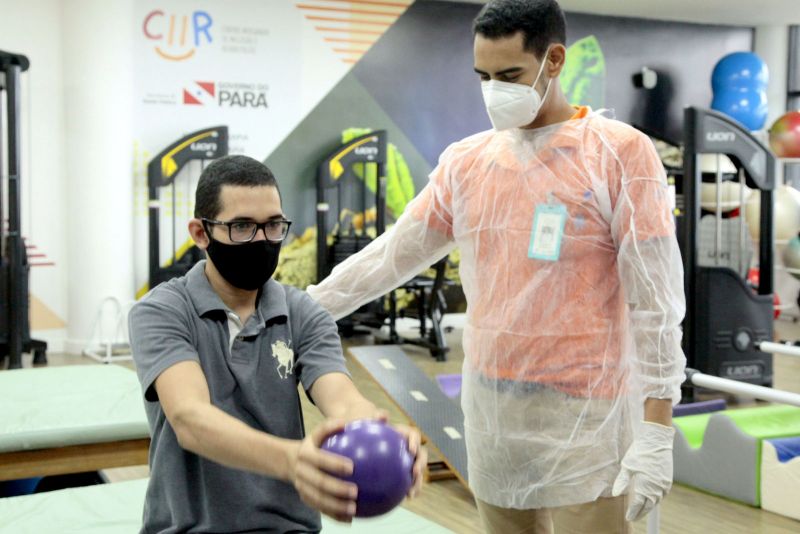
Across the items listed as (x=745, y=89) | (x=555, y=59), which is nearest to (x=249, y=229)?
(x=555, y=59)

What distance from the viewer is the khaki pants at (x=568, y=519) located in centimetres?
189

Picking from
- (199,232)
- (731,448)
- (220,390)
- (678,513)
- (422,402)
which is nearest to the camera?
(220,390)

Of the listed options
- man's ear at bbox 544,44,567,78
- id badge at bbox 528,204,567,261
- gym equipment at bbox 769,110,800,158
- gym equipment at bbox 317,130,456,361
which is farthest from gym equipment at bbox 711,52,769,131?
id badge at bbox 528,204,567,261

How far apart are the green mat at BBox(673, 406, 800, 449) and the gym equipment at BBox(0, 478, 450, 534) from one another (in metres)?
2.16

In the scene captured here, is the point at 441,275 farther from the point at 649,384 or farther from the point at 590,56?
the point at 649,384

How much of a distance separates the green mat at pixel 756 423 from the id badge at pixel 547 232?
7.84 feet

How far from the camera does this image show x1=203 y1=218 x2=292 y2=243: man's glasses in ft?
5.30

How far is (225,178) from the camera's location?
160 centimetres

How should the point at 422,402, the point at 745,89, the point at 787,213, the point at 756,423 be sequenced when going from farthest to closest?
1. the point at 745,89
2. the point at 787,213
3. the point at 422,402
4. the point at 756,423

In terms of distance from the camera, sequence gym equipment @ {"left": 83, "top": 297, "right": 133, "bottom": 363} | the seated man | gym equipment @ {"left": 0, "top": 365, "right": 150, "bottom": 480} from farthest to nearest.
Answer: gym equipment @ {"left": 83, "top": 297, "right": 133, "bottom": 363}
gym equipment @ {"left": 0, "top": 365, "right": 150, "bottom": 480}
the seated man

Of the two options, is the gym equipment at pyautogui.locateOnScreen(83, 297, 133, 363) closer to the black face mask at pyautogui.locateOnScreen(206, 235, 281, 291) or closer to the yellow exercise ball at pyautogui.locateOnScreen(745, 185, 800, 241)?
the yellow exercise ball at pyautogui.locateOnScreen(745, 185, 800, 241)

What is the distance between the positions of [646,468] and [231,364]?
Answer: 847 millimetres

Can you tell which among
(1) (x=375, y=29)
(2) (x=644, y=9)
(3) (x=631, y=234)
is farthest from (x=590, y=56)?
(3) (x=631, y=234)

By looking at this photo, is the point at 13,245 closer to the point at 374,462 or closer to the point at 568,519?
the point at 568,519
